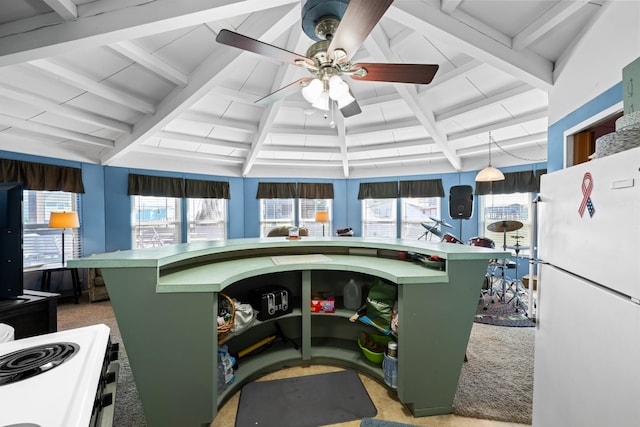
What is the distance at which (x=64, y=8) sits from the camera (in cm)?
165

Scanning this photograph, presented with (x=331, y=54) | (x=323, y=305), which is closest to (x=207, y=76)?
(x=331, y=54)

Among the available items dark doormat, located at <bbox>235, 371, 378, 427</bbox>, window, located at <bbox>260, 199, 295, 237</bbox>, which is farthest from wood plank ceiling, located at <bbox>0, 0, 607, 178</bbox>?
dark doormat, located at <bbox>235, 371, 378, 427</bbox>

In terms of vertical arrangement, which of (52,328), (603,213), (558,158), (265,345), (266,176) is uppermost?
(266,176)

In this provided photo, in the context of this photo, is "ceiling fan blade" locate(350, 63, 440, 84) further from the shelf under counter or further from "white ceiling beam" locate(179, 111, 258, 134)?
"white ceiling beam" locate(179, 111, 258, 134)

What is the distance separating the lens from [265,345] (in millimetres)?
2322

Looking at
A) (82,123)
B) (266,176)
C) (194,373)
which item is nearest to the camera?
(194,373)

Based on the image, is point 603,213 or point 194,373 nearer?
point 603,213

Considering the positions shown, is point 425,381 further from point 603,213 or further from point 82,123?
point 82,123

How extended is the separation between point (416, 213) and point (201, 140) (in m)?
5.11

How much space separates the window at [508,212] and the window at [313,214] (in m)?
3.58

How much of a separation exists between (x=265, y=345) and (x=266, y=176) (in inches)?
190

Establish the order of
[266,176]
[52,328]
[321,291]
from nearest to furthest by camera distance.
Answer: [52,328] < [321,291] < [266,176]

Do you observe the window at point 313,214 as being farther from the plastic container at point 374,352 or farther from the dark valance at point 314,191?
the plastic container at point 374,352

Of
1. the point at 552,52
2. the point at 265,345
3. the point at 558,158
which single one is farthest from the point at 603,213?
the point at 265,345
